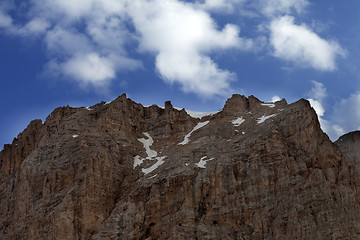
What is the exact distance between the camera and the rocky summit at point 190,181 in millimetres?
80375

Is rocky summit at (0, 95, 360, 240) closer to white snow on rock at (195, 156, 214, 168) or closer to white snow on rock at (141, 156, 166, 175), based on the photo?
white snow on rock at (195, 156, 214, 168)

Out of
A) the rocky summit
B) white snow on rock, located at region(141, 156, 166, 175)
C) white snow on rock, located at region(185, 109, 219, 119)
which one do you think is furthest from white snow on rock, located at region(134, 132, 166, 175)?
white snow on rock, located at region(185, 109, 219, 119)

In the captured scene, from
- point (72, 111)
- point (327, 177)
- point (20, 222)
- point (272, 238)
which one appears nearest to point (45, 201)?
point (20, 222)

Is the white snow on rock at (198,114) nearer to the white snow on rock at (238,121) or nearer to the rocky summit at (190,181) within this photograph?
the rocky summit at (190,181)

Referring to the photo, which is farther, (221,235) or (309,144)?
(309,144)

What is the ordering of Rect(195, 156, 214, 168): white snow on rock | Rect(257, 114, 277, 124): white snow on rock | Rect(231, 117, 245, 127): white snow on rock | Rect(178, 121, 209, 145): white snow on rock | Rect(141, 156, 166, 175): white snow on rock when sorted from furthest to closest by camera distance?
Rect(178, 121, 209, 145): white snow on rock → Rect(231, 117, 245, 127): white snow on rock → Rect(257, 114, 277, 124): white snow on rock → Rect(141, 156, 166, 175): white snow on rock → Rect(195, 156, 214, 168): white snow on rock

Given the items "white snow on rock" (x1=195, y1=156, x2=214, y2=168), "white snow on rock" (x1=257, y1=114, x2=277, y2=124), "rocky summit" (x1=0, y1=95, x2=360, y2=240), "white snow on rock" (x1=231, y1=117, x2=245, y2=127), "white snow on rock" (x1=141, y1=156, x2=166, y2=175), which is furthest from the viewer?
"white snow on rock" (x1=231, y1=117, x2=245, y2=127)

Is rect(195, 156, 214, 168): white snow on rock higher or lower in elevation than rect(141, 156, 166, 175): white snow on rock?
lower

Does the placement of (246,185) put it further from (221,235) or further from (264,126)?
(264,126)

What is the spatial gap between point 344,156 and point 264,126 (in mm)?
13298

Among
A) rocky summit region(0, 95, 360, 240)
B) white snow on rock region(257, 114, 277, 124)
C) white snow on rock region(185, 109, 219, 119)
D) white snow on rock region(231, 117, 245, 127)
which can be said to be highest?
white snow on rock region(185, 109, 219, 119)

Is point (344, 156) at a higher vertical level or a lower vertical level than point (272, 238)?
higher

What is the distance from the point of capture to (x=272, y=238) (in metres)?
78.1

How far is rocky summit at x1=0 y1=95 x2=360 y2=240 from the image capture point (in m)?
80.4
